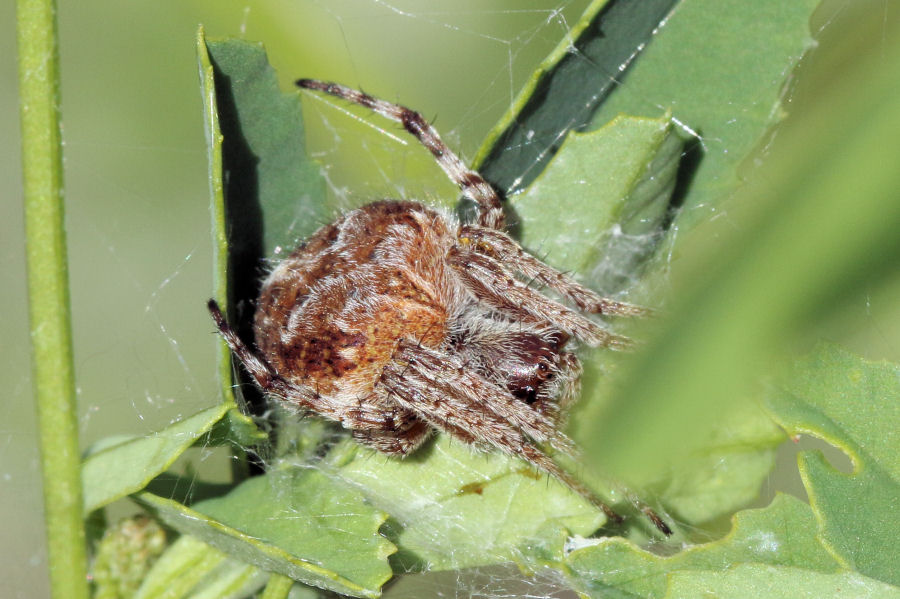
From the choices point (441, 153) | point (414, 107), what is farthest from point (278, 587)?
point (414, 107)

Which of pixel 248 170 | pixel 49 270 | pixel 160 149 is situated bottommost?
pixel 160 149

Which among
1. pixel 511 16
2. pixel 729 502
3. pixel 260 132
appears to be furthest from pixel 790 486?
pixel 511 16

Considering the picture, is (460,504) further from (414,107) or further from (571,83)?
(414,107)

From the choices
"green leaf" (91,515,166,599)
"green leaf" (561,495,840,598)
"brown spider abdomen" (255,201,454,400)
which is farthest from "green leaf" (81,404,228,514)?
"green leaf" (561,495,840,598)

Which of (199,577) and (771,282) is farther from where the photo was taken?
(199,577)

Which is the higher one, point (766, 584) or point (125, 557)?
point (766, 584)

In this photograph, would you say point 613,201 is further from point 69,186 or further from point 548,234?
point 69,186

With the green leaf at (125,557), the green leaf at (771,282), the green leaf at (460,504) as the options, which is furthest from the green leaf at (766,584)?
the green leaf at (125,557)

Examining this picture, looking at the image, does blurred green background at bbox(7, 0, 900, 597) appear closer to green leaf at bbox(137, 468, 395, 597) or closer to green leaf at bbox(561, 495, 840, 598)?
green leaf at bbox(137, 468, 395, 597)
